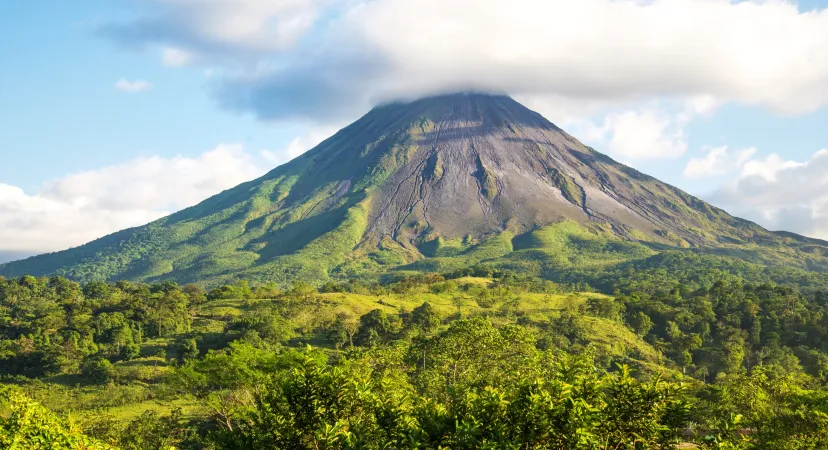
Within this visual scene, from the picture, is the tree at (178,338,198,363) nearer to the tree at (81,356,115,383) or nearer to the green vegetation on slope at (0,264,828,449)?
the green vegetation on slope at (0,264,828,449)

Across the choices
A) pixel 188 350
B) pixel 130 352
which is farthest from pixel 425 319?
A: pixel 130 352

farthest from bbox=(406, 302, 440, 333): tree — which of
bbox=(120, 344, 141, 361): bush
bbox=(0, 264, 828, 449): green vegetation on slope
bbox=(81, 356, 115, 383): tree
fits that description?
bbox=(81, 356, 115, 383): tree

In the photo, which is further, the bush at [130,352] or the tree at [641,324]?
the tree at [641,324]

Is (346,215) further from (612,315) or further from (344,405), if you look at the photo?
(344,405)

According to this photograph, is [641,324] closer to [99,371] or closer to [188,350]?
[188,350]

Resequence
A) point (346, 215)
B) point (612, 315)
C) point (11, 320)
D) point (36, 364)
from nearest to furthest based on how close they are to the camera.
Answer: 1. point (36, 364)
2. point (11, 320)
3. point (612, 315)
4. point (346, 215)

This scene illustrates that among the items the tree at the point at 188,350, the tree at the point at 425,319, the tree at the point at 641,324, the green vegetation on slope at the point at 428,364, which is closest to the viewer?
the green vegetation on slope at the point at 428,364

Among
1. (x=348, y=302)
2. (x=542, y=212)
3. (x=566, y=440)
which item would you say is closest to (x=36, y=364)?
(x=348, y=302)

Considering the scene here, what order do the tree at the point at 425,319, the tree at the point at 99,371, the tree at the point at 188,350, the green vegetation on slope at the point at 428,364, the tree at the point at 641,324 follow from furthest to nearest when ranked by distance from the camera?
the tree at the point at 641,324 < the tree at the point at 425,319 < the tree at the point at 188,350 < the tree at the point at 99,371 < the green vegetation on slope at the point at 428,364

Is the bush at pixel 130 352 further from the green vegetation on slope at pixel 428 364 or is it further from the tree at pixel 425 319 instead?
the tree at pixel 425 319

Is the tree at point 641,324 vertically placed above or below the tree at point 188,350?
below

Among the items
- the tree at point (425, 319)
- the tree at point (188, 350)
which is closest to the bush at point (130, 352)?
the tree at point (188, 350)
